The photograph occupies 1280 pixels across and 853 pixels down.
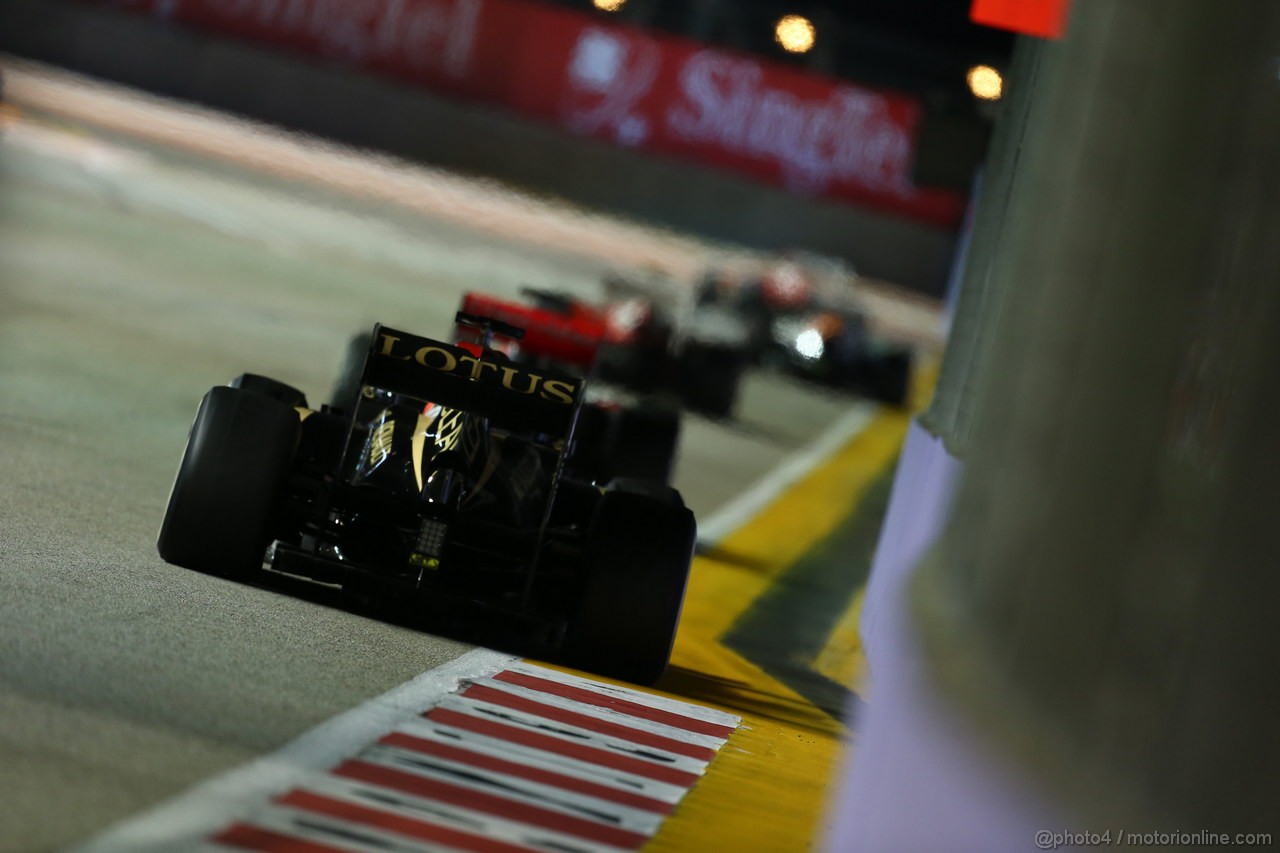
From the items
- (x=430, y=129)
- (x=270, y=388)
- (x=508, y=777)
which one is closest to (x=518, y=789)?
→ (x=508, y=777)

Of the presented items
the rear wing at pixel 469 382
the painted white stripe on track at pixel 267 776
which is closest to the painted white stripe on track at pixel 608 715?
the painted white stripe on track at pixel 267 776

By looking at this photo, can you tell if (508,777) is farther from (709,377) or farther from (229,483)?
(709,377)

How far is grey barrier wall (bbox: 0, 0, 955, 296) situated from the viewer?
31.9 m

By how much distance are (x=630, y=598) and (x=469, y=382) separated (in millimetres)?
1103

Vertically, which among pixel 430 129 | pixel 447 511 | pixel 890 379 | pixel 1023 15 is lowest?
pixel 447 511

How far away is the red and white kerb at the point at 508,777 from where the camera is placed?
4633 mm

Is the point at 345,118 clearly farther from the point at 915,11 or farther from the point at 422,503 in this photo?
the point at 422,503

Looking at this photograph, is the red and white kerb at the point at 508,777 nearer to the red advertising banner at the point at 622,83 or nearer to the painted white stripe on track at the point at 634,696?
the painted white stripe on track at the point at 634,696

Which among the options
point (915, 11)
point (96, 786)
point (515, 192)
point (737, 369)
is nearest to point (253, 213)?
point (515, 192)

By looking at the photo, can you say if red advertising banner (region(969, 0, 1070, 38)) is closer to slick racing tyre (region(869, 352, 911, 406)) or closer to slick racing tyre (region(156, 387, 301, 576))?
slick racing tyre (region(156, 387, 301, 576))

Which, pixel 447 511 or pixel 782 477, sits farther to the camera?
pixel 782 477

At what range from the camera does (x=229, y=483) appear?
7090 mm

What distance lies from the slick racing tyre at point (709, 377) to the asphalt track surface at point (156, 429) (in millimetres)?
340

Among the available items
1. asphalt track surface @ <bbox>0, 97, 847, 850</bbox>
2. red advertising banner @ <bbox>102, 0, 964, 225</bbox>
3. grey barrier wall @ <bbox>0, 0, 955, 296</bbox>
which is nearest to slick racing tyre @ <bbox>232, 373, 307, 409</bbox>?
asphalt track surface @ <bbox>0, 97, 847, 850</bbox>
